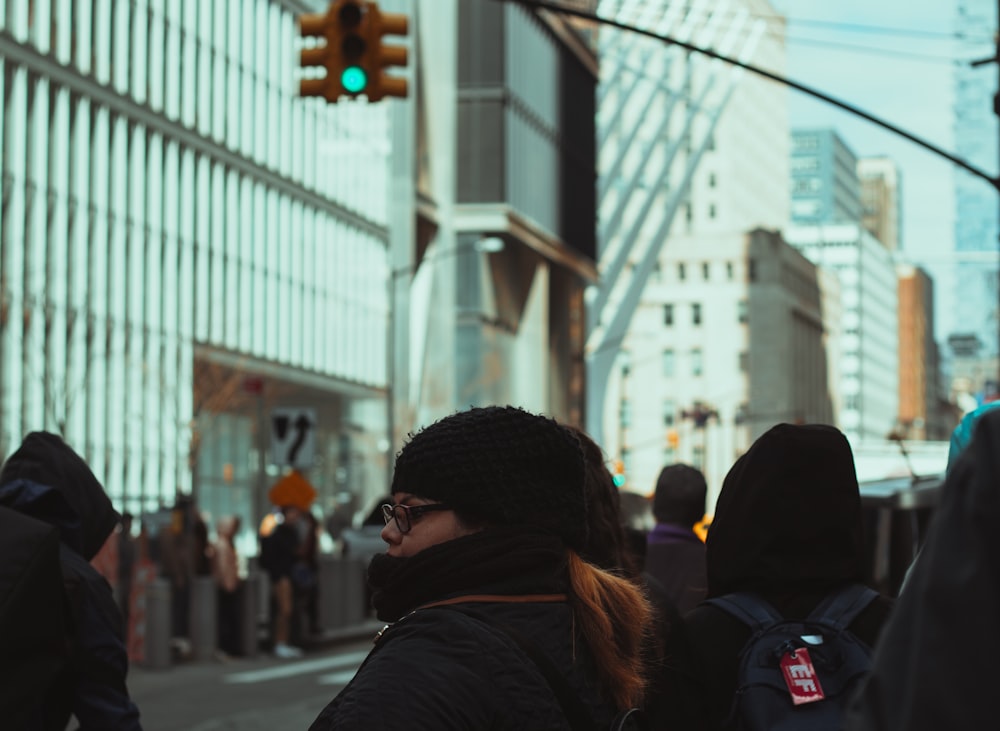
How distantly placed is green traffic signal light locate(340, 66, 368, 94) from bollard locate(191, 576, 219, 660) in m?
9.74

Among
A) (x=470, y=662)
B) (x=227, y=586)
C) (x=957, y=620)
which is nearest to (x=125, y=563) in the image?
(x=227, y=586)

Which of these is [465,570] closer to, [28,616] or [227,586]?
[28,616]

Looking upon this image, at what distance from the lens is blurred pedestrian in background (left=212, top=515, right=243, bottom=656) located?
76.5 ft

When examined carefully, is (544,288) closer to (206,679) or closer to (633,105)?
(206,679)

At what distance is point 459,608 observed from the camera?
2912mm

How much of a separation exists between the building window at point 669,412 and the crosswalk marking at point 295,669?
131049mm

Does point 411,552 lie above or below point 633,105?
below

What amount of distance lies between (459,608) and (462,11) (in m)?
80.5

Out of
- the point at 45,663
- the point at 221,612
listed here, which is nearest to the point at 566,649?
the point at 45,663

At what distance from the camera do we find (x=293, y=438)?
24984mm

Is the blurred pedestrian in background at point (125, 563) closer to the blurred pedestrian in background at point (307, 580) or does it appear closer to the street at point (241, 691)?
the street at point (241, 691)

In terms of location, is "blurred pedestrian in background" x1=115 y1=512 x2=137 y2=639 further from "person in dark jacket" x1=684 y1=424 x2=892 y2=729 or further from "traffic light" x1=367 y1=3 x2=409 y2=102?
Answer: "person in dark jacket" x1=684 y1=424 x2=892 y2=729

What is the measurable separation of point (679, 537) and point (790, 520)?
269 centimetres

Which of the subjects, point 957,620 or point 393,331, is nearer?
point 957,620
